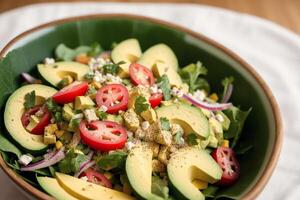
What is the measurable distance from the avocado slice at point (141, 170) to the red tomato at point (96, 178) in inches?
4.0

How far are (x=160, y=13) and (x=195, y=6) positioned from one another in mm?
218

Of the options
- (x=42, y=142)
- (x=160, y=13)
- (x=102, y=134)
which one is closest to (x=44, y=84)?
(x=42, y=142)

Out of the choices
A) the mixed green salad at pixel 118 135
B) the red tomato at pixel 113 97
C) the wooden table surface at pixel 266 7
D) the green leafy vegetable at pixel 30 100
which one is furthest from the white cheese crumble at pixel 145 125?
the wooden table surface at pixel 266 7

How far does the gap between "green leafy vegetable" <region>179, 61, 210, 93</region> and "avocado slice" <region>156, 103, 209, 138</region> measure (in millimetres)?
310

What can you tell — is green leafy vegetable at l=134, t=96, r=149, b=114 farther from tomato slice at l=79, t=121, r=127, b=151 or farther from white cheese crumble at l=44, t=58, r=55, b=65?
white cheese crumble at l=44, t=58, r=55, b=65

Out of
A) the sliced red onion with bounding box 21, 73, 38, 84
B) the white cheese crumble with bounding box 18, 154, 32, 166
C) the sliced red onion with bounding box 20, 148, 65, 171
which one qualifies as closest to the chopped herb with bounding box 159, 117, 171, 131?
the sliced red onion with bounding box 20, 148, 65, 171

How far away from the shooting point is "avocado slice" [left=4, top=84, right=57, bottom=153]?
162cm

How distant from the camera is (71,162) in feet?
5.02

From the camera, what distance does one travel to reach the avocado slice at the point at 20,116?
162 cm

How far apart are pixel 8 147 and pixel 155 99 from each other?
525 millimetres

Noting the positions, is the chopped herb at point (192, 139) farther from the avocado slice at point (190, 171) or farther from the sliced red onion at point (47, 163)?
the sliced red onion at point (47, 163)

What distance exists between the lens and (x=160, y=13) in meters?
2.75

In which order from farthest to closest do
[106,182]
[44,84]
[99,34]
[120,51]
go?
[99,34], [120,51], [44,84], [106,182]

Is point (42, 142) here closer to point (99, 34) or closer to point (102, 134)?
point (102, 134)
